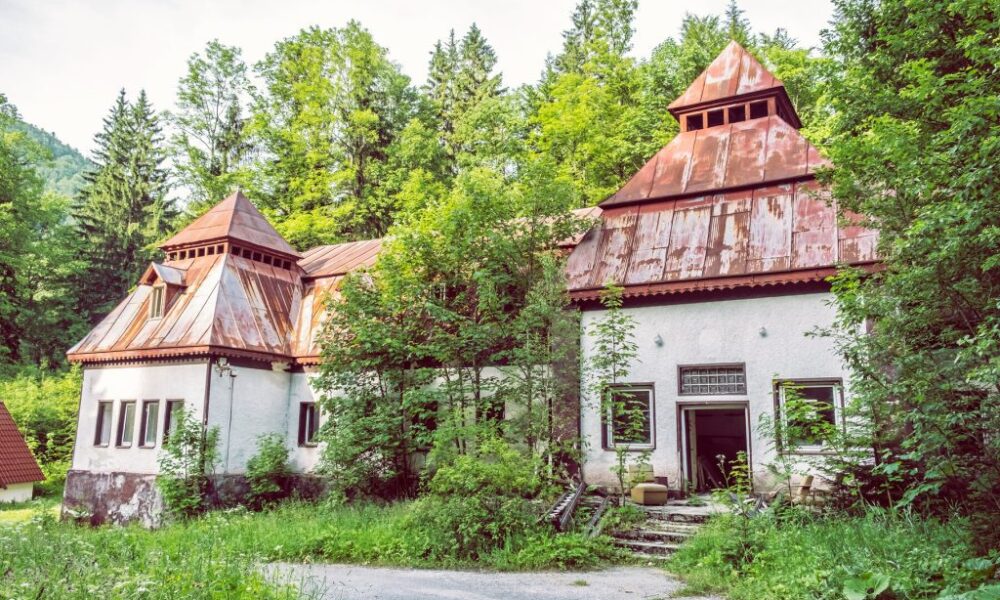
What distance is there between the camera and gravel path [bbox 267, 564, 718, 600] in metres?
8.37

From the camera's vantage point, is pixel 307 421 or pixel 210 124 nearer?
pixel 307 421

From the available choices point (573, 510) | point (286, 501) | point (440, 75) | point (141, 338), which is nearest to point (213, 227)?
point (141, 338)

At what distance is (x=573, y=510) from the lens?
12172 millimetres

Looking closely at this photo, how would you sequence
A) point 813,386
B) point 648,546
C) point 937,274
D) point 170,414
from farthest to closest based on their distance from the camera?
1. point 170,414
2. point 813,386
3. point 648,546
4. point 937,274

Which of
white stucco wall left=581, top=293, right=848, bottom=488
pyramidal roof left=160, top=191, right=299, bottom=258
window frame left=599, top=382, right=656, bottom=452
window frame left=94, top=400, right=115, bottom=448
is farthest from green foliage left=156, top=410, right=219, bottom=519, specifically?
window frame left=599, top=382, right=656, bottom=452

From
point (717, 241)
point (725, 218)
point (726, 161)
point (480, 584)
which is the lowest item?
point (480, 584)

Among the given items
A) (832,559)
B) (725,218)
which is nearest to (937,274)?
(832,559)

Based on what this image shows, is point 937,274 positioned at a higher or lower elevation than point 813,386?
higher

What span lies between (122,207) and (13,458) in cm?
1923

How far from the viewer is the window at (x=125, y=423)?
18219 mm

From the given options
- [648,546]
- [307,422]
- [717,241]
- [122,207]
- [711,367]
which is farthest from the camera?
[122,207]

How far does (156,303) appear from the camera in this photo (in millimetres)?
19438

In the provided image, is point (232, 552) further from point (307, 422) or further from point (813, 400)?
point (307, 422)

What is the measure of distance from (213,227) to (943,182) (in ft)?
61.4
